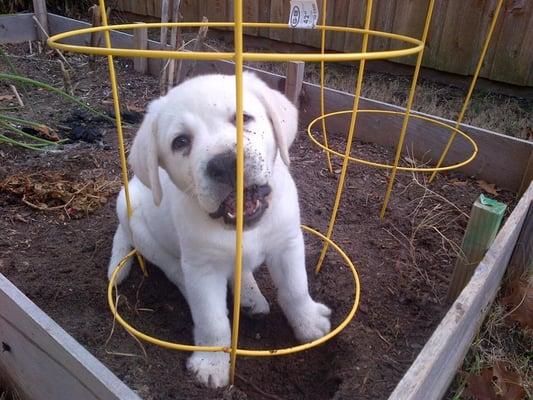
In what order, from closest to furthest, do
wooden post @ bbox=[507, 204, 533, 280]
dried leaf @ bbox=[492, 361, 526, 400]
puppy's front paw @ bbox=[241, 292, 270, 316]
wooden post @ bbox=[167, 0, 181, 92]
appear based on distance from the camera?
dried leaf @ bbox=[492, 361, 526, 400] < puppy's front paw @ bbox=[241, 292, 270, 316] < wooden post @ bbox=[507, 204, 533, 280] < wooden post @ bbox=[167, 0, 181, 92]

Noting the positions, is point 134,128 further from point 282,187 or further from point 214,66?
point 282,187

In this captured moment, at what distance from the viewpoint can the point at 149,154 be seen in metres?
1.37

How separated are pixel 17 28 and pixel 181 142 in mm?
4711

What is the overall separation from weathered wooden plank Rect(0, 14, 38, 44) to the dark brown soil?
269cm

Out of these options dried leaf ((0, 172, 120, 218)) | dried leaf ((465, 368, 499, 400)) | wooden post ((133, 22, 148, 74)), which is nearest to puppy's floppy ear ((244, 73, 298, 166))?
dried leaf ((465, 368, 499, 400))

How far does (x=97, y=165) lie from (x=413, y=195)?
182cm

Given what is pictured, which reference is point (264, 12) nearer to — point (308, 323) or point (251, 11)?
point (251, 11)

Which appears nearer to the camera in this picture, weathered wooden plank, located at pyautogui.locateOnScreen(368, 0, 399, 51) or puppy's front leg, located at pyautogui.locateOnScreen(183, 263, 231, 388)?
puppy's front leg, located at pyautogui.locateOnScreen(183, 263, 231, 388)

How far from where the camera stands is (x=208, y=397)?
1.43 meters

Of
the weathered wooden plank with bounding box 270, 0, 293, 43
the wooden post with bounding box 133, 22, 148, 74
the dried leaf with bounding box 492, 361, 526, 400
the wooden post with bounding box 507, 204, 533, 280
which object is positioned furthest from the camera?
the weathered wooden plank with bounding box 270, 0, 293, 43

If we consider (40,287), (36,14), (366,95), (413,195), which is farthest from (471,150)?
(36,14)

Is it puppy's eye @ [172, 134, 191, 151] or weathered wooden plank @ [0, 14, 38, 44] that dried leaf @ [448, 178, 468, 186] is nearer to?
puppy's eye @ [172, 134, 191, 151]

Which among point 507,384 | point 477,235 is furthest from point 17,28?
point 507,384

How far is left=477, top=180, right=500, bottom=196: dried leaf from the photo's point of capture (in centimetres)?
262
